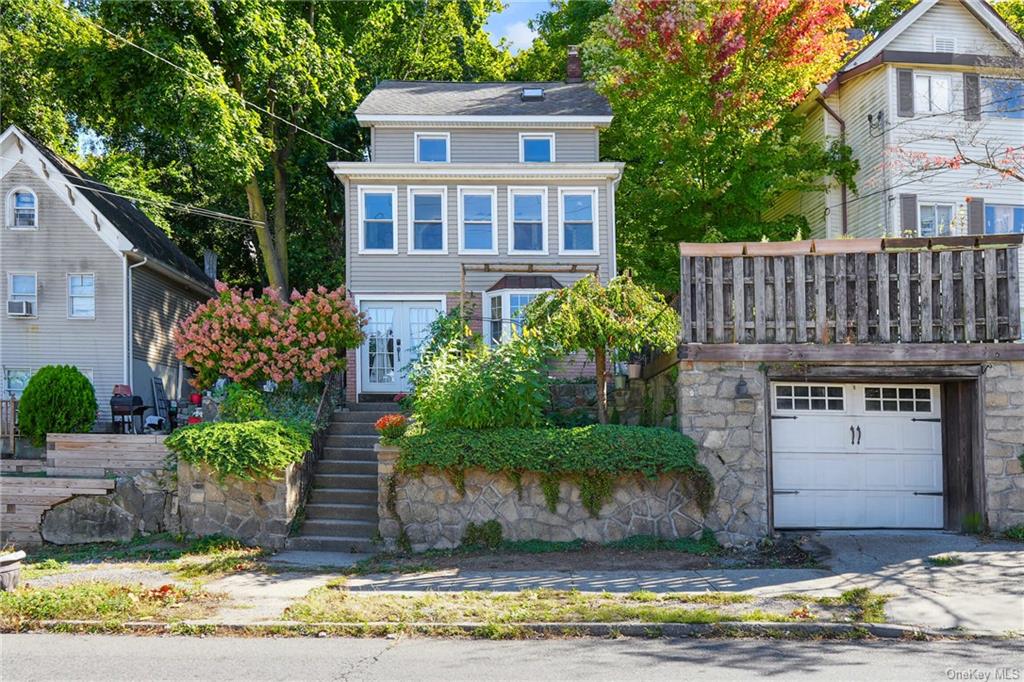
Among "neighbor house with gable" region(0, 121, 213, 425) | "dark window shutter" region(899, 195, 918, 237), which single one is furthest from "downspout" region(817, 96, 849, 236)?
"neighbor house with gable" region(0, 121, 213, 425)

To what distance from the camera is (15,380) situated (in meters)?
21.4

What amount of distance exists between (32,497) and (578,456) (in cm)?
843

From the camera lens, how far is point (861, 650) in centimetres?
725

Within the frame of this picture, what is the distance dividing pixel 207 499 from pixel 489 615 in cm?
594

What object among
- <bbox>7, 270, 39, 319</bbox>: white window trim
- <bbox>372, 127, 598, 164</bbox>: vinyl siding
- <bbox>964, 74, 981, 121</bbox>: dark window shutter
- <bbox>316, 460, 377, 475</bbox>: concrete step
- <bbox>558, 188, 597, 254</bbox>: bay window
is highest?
<bbox>964, 74, 981, 121</bbox>: dark window shutter

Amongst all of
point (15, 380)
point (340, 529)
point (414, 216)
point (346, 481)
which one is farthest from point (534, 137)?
point (15, 380)

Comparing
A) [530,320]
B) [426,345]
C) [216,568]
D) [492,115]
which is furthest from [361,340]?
[492,115]

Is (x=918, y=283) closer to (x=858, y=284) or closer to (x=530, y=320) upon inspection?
(x=858, y=284)

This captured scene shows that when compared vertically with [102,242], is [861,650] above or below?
below

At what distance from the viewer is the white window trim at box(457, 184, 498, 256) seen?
64.2 feet

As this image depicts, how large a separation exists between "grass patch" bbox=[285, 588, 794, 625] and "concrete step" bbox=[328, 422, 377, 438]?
20.6 ft

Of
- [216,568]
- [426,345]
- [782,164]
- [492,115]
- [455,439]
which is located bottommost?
[216,568]

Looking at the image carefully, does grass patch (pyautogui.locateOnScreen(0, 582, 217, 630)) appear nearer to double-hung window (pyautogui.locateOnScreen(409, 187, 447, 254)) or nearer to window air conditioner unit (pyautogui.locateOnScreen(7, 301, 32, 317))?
double-hung window (pyautogui.locateOnScreen(409, 187, 447, 254))

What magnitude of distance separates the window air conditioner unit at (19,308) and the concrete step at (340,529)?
13.0m
